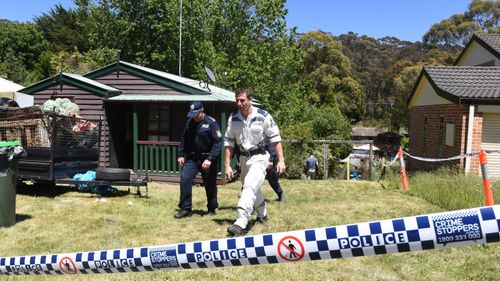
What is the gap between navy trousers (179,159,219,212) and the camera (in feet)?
22.6

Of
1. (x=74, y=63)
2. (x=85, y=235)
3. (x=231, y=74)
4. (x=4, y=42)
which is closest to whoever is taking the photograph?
(x=85, y=235)

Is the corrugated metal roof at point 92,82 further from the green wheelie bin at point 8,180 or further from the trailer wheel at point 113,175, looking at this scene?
the green wheelie bin at point 8,180

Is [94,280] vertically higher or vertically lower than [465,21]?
lower

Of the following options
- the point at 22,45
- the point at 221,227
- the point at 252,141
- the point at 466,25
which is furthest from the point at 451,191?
the point at 466,25

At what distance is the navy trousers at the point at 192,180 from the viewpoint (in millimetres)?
6879

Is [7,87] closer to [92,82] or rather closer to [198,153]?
[92,82]

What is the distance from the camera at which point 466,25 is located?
58281 millimetres

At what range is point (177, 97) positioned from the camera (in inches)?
470

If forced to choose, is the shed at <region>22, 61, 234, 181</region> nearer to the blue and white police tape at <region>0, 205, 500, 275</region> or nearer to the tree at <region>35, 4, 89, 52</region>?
the blue and white police tape at <region>0, 205, 500, 275</region>

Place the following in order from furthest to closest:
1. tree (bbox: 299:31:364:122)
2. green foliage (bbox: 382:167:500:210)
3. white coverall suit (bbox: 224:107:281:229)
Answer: tree (bbox: 299:31:364:122)
green foliage (bbox: 382:167:500:210)
white coverall suit (bbox: 224:107:281:229)

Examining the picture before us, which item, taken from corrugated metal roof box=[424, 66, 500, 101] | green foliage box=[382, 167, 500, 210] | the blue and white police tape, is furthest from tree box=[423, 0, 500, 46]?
the blue and white police tape

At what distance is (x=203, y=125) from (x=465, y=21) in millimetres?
62853

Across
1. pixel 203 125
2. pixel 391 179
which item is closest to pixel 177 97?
pixel 203 125

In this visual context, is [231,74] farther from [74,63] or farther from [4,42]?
[4,42]
